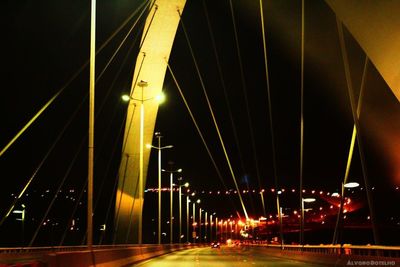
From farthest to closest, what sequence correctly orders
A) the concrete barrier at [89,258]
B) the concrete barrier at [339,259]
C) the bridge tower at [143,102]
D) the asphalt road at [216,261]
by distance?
the bridge tower at [143,102]
the asphalt road at [216,261]
the concrete barrier at [339,259]
the concrete barrier at [89,258]

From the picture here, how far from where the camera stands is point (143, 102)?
132ft

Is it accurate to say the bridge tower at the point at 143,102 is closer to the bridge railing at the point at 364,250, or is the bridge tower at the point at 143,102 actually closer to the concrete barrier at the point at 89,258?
the concrete barrier at the point at 89,258

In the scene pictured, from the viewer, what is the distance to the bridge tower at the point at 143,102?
39062 millimetres

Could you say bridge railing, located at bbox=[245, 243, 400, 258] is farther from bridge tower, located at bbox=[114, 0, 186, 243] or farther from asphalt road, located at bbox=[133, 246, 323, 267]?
bridge tower, located at bbox=[114, 0, 186, 243]

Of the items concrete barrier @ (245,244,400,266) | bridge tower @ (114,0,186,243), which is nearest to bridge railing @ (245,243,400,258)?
concrete barrier @ (245,244,400,266)

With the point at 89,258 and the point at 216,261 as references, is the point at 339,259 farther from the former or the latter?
the point at 89,258

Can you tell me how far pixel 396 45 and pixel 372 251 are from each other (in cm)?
1134

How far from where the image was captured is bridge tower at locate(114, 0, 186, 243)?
39.1 meters

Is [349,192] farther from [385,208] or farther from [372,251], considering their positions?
[372,251]

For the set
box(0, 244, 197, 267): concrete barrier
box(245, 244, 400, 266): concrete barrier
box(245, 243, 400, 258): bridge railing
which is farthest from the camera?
box(245, 243, 400, 258): bridge railing

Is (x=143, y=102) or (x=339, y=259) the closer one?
(x=339, y=259)

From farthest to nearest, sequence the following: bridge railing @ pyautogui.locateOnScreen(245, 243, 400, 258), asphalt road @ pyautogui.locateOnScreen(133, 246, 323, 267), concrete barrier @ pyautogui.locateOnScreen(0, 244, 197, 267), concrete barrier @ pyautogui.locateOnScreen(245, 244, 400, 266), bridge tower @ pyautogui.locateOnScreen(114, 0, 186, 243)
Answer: bridge tower @ pyautogui.locateOnScreen(114, 0, 186, 243), asphalt road @ pyautogui.locateOnScreen(133, 246, 323, 267), bridge railing @ pyautogui.locateOnScreen(245, 243, 400, 258), concrete barrier @ pyautogui.locateOnScreen(245, 244, 400, 266), concrete barrier @ pyautogui.locateOnScreen(0, 244, 197, 267)

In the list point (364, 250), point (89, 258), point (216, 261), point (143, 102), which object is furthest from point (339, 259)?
point (143, 102)

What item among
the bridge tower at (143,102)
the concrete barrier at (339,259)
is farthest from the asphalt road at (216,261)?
the bridge tower at (143,102)
